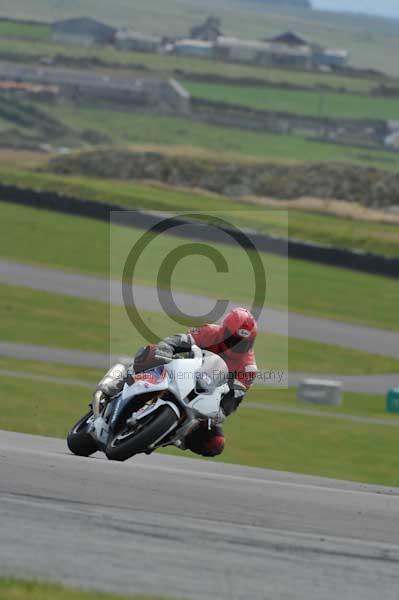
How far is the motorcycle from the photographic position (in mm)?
10469

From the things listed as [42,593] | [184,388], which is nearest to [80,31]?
[184,388]

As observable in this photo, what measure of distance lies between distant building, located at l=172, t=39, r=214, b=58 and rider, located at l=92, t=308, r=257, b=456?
148532mm

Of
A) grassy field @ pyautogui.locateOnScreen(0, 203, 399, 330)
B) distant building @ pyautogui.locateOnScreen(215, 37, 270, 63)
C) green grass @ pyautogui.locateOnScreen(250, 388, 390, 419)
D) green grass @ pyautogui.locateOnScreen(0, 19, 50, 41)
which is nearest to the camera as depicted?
green grass @ pyautogui.locateOnScreen(250, 388, 390, 419)

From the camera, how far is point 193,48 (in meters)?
162

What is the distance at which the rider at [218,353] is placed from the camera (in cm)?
1102

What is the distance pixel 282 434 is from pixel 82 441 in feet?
21.9

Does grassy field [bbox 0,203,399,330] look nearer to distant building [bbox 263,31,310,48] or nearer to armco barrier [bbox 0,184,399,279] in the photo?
armco barrier [bbox 0,184,399,279]

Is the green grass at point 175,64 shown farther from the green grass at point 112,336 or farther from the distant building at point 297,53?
the green grass at point 112,336

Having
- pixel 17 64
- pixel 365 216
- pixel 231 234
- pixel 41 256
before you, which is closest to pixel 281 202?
pixel 365 216

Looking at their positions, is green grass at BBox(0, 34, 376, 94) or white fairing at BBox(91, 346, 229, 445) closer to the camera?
white fairing at BBox(91, 346, 229, 445)

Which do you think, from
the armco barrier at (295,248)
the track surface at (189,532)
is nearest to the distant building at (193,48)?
the armco barrier at (295,248)

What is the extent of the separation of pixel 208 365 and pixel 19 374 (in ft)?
35.9

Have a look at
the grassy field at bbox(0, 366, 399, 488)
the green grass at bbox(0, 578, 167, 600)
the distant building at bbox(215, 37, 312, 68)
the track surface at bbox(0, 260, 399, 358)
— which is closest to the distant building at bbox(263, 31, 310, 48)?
the distant building at bbox(215, 37, 312, 68)

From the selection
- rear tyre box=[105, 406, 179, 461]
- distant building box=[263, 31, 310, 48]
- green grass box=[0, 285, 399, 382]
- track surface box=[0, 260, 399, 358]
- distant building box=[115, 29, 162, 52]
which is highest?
rear tyre box=[105, 406, 179, 461]
